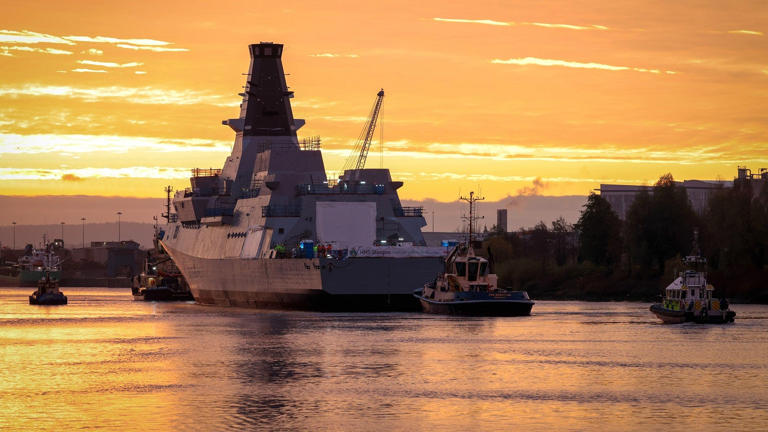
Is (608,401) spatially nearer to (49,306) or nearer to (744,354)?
(744,354)

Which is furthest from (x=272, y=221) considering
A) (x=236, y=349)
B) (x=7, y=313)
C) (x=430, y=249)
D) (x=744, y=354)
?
(x=744, y=354)

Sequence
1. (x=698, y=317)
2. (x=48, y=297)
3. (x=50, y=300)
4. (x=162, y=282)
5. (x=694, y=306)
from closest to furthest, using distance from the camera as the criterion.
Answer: (x=694, y=306)
(x=698, y=317)
(x=50, y=300)
(x=48, y=297)
(x=162, y=282)

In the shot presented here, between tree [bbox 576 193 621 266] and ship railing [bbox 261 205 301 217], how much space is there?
64.1 meters

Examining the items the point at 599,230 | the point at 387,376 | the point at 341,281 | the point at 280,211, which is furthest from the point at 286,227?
the point at 599,230

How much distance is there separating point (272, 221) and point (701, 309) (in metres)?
38.2

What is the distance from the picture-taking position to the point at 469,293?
97812 millimetres

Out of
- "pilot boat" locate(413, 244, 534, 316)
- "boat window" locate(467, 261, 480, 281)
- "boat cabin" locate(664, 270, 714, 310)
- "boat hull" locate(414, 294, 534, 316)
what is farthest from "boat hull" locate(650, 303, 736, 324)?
"boat window" locate(467, 261, 480, 281)

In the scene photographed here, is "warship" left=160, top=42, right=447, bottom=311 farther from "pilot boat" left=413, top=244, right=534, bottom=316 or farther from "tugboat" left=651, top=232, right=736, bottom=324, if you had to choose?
"tugboat" left=651, top=232, right=736, bottom=324

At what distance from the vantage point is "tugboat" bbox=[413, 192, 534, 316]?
97.9 metres

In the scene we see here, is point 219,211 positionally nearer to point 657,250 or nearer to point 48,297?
point 48,297

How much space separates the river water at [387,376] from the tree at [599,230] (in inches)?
2838

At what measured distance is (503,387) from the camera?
173 feet

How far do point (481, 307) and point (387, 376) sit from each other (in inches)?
1646

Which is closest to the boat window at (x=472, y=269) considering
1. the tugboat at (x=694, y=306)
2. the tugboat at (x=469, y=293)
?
the tugboat at (x=469, y=293)
